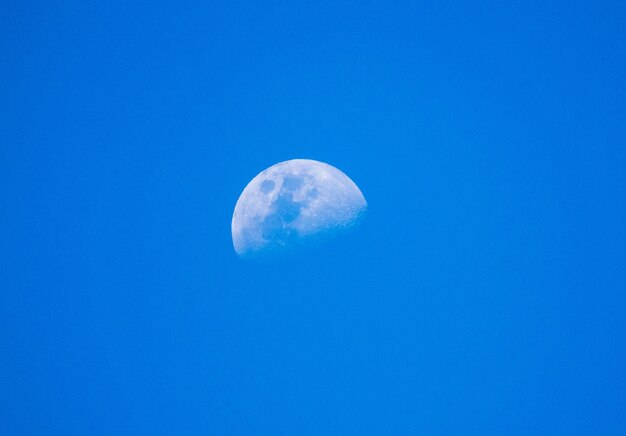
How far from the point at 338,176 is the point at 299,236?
2.50 metres

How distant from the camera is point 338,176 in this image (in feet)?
39.0

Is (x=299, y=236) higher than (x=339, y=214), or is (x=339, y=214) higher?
(x=339, y=214)

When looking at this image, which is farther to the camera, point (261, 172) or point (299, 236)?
point (261, 172)

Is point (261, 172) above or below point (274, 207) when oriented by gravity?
above

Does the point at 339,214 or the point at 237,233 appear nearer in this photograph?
the point at 339,214

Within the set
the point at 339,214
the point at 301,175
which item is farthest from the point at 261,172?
the point at 339,214

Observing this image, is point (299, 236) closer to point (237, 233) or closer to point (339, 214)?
point (339, 214)

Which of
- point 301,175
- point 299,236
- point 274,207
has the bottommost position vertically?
point 299,236

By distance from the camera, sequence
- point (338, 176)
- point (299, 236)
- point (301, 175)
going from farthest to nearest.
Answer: point (338, 176) < point (301, 175) < point (299, 236)

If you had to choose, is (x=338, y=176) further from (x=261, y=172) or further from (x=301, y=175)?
(x=261, y=172)

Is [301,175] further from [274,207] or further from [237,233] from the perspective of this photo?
[237,233]

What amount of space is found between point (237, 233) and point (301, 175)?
243cm

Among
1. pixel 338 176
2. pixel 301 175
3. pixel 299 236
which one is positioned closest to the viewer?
pixel 299 236

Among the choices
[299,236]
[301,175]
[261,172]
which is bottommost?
[299,236]
